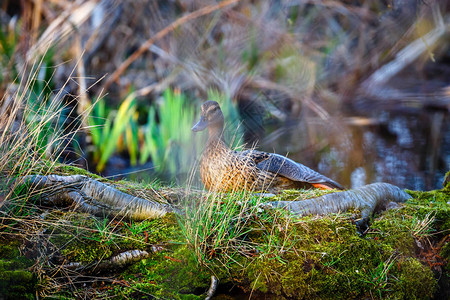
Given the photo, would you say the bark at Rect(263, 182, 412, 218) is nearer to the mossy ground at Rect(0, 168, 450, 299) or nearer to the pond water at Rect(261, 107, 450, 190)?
the mossy ground at Rect(0, 168, 450, 299)

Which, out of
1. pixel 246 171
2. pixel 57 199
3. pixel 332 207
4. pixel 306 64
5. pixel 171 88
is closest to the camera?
pixel 57 199

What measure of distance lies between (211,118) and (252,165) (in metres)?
0.63

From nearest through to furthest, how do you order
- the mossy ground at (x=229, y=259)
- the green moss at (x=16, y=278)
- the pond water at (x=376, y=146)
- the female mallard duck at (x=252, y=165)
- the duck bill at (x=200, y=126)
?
the green moss at (x=16, y=278), the mossy ground at (x=229, y=259), the female mallard duck at (x=252, y=165), the duck bill at (x=200, y=126), the pond water at (x=376, y=146)

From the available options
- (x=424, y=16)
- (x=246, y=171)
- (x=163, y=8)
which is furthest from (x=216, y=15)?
(x=246, y=171)

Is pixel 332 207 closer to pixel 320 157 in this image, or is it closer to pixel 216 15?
pixel 320 157

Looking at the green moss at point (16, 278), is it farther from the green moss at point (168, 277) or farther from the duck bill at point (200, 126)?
the duck bill at point (200, 126)

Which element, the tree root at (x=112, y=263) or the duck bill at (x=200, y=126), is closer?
the tree root at (x=112, y=263)

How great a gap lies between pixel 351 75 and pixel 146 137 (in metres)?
3.64

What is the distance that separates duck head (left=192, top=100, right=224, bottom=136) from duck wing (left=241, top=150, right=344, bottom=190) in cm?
43

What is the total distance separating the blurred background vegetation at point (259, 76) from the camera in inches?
218

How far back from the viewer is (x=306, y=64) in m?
7.00

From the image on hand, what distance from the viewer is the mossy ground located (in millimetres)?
2092

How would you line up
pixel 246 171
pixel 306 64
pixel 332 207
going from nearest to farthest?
1. pixel 332 207
2. pixel 246 171
3. pixel 306 64

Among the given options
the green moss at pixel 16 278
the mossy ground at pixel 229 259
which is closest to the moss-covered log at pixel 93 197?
the mossy ground at pixel 229 259
